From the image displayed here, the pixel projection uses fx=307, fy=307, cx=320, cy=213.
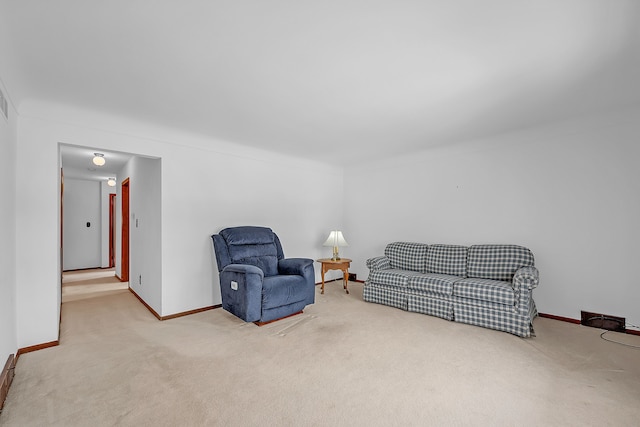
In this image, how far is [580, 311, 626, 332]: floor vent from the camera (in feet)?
10.4

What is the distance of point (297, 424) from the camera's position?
1.72 meters

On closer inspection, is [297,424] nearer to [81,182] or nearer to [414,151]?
[414,151]

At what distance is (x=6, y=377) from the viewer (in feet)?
6.71

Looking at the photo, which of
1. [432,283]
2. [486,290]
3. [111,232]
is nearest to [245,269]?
[432,283]

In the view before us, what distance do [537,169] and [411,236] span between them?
6.24 ft

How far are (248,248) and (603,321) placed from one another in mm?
4037

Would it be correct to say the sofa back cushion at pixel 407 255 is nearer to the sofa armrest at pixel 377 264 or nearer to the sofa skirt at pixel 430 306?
the sofa armrest at pixel 377 264

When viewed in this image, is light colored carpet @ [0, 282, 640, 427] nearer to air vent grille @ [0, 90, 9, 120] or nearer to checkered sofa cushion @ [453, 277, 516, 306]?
checkered sofa cushion @ [453, 277, 516, 306]

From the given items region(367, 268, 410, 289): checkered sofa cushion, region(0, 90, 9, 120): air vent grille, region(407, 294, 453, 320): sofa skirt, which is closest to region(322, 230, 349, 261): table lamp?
region(367, 268, 410, 289): checkered sofa cushion

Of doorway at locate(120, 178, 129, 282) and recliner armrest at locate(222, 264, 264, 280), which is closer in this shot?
recliner armrest at locate(222, 264, 264, 280)

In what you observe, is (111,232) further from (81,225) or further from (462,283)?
(462,283)

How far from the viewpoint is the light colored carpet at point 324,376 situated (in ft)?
5.91

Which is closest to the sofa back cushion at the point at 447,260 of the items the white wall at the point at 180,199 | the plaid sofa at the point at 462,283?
the plaid sofa at the point at 462,283

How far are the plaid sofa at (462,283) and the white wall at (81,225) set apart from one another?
23.2 feet
